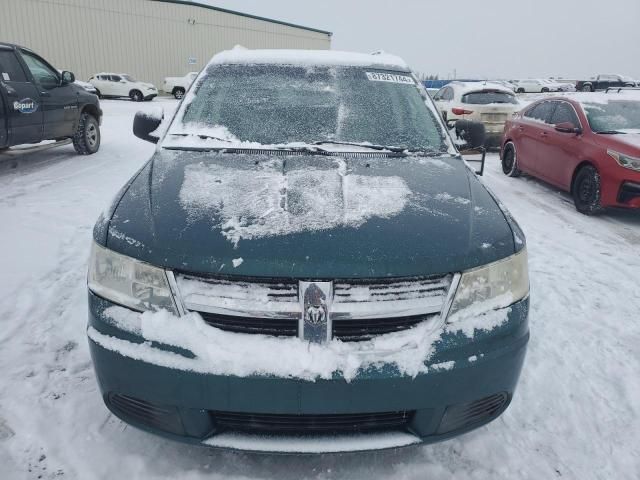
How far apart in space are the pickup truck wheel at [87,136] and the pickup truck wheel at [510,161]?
7472 mm

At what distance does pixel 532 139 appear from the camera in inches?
307

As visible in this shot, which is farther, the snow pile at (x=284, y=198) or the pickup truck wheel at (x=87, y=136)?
the pickup truck wheel at (x=87, y=136)

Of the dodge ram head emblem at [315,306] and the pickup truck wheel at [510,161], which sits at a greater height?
the dodge ram head emblem at [315,306]

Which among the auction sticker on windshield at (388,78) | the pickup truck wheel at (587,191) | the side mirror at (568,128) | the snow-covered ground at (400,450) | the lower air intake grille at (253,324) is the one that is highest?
the auction sticker on windshield at (388,78)

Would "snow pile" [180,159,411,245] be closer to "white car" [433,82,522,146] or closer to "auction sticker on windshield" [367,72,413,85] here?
"auction sticker on windshield" [367,72,413,85]

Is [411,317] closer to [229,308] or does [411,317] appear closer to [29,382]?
[229,308]

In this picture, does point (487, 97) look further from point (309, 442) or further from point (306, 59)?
point (309, 442)

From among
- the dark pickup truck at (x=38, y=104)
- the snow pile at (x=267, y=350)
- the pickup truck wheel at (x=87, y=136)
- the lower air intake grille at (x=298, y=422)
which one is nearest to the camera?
the snow pile at (x=267, y=350)

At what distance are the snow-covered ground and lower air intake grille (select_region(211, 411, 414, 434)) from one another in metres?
0.35

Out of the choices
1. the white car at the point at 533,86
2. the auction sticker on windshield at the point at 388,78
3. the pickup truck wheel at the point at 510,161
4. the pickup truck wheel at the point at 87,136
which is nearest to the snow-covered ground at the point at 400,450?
the auction sticker on windshield at the point at 388,78

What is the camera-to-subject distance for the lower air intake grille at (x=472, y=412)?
181 centimetres

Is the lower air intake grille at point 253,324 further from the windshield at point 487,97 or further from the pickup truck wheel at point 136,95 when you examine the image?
the pickup truck wheel at point 136,95

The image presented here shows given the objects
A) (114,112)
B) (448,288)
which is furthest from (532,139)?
(114,112)

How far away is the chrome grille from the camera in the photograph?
1.68m
